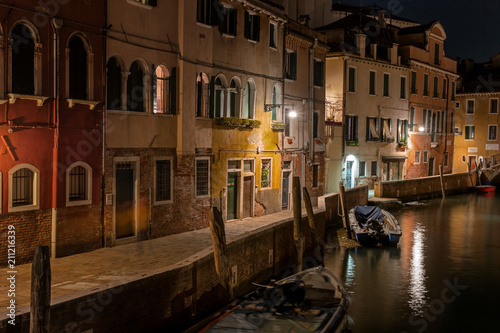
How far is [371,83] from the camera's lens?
33.0m

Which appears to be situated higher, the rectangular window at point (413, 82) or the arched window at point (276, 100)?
the rectangular window at point (413, 82)

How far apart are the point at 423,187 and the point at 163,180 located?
24.2 metres

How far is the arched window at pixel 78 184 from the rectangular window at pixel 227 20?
7.20 metres

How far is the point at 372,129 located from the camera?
33.1 metres

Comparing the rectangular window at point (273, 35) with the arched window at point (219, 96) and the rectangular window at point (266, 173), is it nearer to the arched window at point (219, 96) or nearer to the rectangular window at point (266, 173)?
the arched window at point (219, 96)

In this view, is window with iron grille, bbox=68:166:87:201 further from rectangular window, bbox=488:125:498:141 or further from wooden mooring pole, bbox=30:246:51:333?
rectangular window, bbox=488:125:498:141

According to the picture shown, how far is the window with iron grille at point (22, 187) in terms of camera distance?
1191 centimetres

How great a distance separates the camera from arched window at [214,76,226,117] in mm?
18203

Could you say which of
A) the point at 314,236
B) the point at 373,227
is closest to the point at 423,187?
the point at 373,227

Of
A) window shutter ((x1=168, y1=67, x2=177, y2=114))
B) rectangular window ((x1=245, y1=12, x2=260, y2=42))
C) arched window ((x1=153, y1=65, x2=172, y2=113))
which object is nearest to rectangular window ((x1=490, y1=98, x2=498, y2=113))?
rectangular window ((x1=245, y1=12, x2=260, y2=42))

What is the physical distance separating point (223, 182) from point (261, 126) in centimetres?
329

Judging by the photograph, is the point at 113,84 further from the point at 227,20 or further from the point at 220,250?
the point at 220,250

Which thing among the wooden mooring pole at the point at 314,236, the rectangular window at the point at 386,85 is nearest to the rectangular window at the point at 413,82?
the rectangular window at the point at 386,85

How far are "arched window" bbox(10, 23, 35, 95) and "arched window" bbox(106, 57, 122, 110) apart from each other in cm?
226
